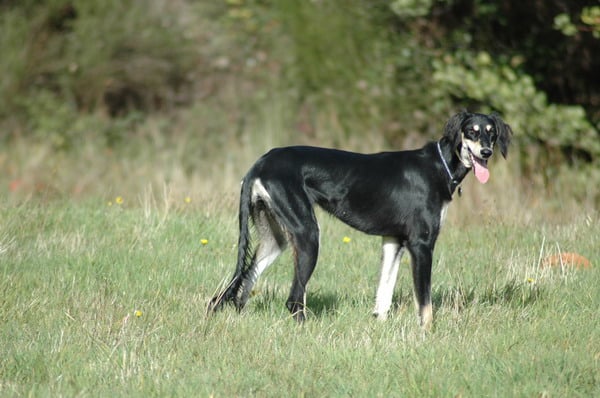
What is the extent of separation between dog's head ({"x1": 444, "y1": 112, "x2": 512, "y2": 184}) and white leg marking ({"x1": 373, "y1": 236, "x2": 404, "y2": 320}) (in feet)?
2.59

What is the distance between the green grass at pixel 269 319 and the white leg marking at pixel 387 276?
5.0 inches

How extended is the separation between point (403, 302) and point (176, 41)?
39.5ft

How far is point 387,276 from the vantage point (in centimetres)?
621

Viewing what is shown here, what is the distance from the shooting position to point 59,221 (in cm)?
837

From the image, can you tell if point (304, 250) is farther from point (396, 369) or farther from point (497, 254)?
point (497, 254)

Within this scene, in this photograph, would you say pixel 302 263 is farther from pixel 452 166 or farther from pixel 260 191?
pixel 452 166

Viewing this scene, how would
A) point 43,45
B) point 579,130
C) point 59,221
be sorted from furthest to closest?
1. point 43,45
2. point 579,130
3. point 59,221

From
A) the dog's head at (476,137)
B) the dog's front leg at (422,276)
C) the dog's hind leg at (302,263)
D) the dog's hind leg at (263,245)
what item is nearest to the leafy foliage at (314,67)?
the dog's head at (476,137)

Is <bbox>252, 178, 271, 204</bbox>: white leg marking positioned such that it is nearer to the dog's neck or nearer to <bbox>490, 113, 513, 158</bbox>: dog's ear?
the dog's neck

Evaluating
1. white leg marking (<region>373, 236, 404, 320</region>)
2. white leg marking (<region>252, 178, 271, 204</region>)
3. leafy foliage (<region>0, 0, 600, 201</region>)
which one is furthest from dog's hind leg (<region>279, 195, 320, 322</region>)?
leafy foliage (<region>0, 0, 600, 201</region>)

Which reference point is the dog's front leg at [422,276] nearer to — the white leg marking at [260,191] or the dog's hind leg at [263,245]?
the dog's hind leg at [263,245]

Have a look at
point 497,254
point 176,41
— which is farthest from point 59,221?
point 176,41

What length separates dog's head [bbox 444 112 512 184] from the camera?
6074 millimetres

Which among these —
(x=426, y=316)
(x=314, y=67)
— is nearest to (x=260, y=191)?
(x=426, y=316)
